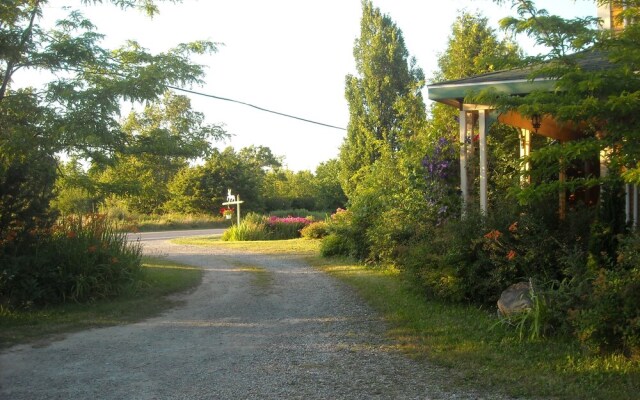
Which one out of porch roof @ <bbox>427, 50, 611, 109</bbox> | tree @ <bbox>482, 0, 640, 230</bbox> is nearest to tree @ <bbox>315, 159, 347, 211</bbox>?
porch roof @ <bbox>427, 50, 611, 109</bbox>

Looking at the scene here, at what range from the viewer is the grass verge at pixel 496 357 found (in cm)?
523

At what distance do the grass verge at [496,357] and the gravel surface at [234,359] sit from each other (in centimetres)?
27

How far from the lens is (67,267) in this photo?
33.4ft

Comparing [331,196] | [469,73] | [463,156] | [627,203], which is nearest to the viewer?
[627,203]

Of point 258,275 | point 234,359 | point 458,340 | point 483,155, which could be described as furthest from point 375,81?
point 234,359

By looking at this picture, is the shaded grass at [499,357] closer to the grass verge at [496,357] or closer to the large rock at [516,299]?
the grass verge at [496,357]

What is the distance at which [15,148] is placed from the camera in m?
9.54

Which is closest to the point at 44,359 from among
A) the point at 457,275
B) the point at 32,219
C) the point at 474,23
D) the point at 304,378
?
the point at 304,378

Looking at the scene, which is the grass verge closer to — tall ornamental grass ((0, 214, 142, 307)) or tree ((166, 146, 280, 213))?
tall ornamental grass ((0, 214, 142, 307))

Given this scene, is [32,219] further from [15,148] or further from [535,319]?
[535,319]

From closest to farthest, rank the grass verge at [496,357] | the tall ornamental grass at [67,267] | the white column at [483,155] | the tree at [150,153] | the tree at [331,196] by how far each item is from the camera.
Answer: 1. the grass verge at [496,357]
2. the white column at [483,155]
3. the tall ornamental grass at [67,267]
4. the tree at [150,153]
5. the tree at [331,196]

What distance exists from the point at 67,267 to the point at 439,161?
6.92m

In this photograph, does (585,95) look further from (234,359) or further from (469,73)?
(469,73)

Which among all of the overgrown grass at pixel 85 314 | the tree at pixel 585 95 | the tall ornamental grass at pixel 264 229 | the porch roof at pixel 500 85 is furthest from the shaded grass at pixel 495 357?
the tall ornamental grass at pixel 264 229
